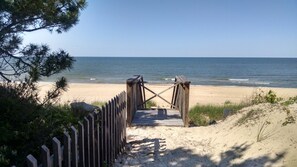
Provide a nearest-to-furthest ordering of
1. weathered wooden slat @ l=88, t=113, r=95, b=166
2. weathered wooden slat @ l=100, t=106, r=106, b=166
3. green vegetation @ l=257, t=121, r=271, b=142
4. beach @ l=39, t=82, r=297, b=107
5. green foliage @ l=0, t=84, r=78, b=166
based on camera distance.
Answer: weathered wooden slat @ l=88, t=113, r=95, b=166 → green foliage @ l=0, t=84, r=78, b=166 → weathered wooden slat @ l=100, t=106, r=106, b=166 → green vegetation @ l=257, t=121, r=271, b=142 → beach @ l=39, t=82, r=297, b=107

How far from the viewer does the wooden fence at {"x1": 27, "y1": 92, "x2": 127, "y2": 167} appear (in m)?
2.69

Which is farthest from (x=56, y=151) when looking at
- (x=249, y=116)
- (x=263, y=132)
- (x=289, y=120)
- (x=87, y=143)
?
(x=249, y=116)

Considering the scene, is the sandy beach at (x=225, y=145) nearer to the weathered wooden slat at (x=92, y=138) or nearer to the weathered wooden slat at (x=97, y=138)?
the weathered wooden slat at (x=97, y=138)

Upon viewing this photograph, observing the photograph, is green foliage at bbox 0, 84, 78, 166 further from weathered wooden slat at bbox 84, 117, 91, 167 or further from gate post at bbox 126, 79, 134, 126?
gate post at bbox 126, 79, 134, 126

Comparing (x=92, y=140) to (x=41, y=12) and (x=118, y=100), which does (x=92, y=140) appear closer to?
(x=118, y=100)

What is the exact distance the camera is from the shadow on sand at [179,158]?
16.4 ft

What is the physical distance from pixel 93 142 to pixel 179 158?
2.27m

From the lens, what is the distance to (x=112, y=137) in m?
5.23

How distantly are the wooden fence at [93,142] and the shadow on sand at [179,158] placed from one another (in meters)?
0.32

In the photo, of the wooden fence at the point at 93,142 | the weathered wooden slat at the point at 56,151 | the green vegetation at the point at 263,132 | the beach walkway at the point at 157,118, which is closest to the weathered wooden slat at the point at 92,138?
the wooden fence at the point at 93,142

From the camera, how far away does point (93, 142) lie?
3955mm

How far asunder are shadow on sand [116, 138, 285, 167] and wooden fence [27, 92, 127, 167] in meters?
0.32

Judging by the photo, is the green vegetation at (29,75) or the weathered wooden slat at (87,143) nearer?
the weathered wooden slat at (87,143)

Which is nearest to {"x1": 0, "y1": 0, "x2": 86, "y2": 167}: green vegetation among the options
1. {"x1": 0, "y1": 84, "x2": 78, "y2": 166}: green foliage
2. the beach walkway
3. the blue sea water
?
{"x1": 0, "y1": 84, "x2": 78, "y2": 166}: green foliage
